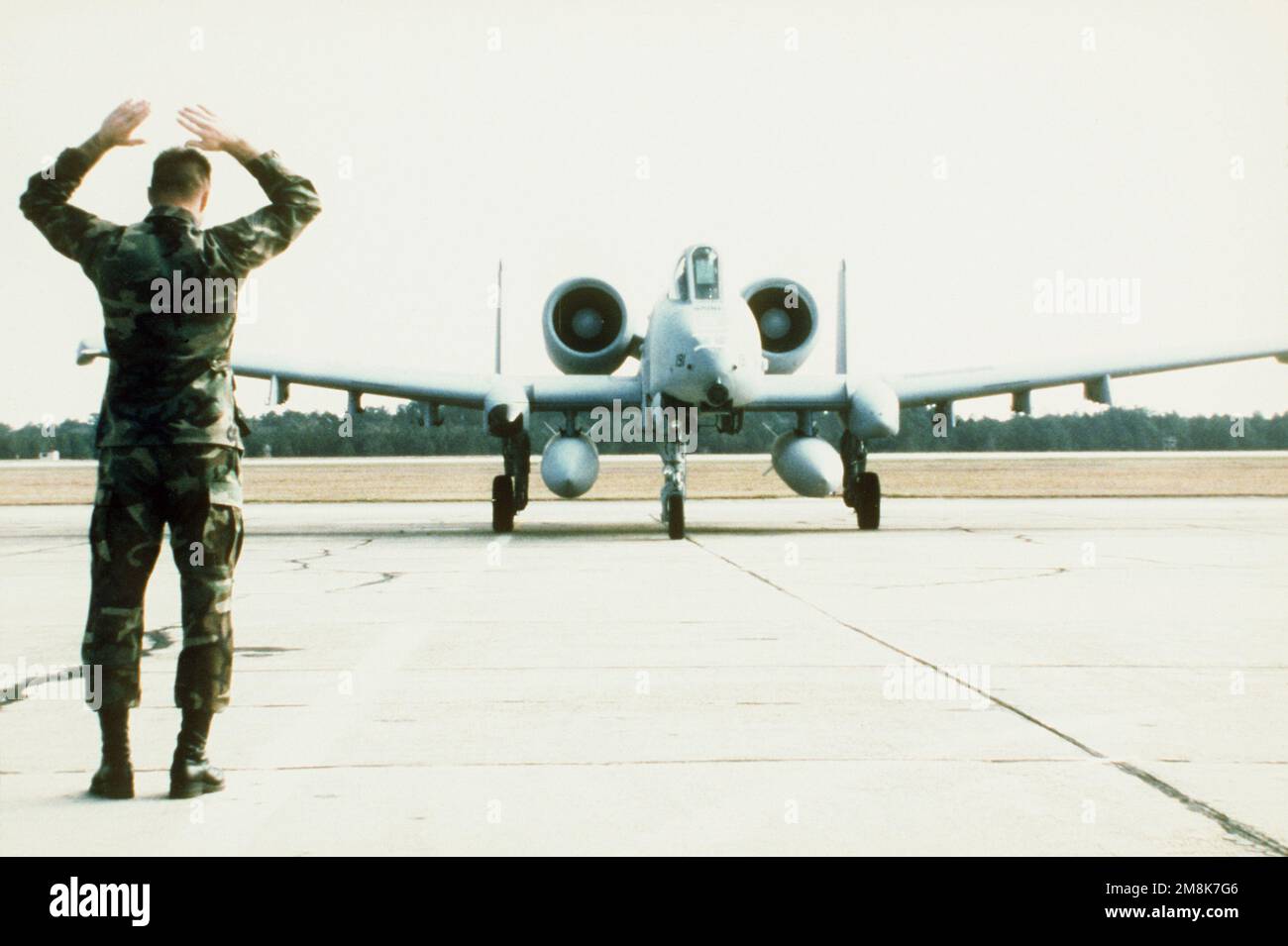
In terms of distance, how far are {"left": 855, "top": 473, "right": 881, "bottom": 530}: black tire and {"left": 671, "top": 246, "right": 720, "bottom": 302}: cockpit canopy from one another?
446 cm

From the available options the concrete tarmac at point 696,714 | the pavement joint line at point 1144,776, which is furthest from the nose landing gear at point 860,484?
the pavement joint line at point 1144,776

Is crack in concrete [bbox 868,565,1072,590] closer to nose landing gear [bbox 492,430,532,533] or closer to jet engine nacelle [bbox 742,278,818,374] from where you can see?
nose landing gear [bbox 492,430,532,533]

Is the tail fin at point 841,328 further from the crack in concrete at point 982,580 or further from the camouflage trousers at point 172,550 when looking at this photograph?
the camouflage trousers at point 172,550

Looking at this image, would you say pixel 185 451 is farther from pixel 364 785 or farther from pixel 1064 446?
pixel 1064 446

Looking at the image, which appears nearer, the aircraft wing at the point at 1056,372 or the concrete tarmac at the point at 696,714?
the concrete tarmac at the point at 696,714

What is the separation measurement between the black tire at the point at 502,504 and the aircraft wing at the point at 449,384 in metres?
1.21

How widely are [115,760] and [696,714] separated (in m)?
2.52

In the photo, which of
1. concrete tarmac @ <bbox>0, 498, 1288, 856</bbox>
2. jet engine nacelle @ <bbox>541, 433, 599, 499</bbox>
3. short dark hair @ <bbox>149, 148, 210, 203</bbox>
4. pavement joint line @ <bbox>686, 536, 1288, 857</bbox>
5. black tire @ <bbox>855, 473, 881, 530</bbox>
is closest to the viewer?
pavement joint line @ <bbox>686, 536, 1288, 857</bbox>

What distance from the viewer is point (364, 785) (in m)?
5.18

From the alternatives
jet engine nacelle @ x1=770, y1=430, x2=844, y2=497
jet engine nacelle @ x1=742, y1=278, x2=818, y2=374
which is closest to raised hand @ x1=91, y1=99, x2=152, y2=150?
jet engine nacelle @ x1=770, y1=430, x2=844, y2=497

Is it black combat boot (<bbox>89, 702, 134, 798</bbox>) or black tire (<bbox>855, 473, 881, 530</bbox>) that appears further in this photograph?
black tire (<bbox>855, 473, 881, 530</bbox>)

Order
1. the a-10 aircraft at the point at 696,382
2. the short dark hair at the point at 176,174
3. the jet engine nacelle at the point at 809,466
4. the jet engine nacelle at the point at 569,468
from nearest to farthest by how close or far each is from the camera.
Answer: the short dark hair at the point at 176,174 < the a-10 aircraft at the point at 696,382 < the jet engine nacelle at the point at 569,468 < the jet engine nacelle at the point at 809,466

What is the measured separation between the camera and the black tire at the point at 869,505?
2183cm

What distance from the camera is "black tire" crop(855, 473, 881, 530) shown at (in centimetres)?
2183
